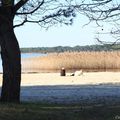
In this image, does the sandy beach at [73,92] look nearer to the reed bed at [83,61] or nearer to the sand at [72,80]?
the sand at [72,80]

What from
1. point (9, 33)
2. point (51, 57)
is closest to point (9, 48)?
point (9, 33)

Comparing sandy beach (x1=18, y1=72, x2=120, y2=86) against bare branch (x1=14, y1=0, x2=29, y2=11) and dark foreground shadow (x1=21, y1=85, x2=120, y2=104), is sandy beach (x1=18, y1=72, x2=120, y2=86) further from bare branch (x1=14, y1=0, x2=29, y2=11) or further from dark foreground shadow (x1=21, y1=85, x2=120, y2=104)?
bare branch (x1=14, y1=0, x2=29, y2=11)

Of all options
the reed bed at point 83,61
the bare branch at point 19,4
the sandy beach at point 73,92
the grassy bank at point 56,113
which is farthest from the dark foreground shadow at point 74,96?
the reed bed at point 83,61

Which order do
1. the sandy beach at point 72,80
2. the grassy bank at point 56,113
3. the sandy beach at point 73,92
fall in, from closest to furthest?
1. the grassy bank at point 56,113
2. the sandy beach at point 73,92
3. the sandy beach at point 72,80

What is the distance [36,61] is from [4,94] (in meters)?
46.8

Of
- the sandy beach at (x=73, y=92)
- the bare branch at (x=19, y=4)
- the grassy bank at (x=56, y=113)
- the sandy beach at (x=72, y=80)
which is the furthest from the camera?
the sandy beach at (x=72, y=80)

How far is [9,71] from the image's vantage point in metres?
16.0

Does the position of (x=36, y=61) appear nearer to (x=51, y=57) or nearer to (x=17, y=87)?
(x=51, y=57)

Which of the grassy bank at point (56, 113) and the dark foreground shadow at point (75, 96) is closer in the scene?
the grassy bank at point (56, 113)

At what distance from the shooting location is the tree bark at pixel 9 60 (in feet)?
52.5

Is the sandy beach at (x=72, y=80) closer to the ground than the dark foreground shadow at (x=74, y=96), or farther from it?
closer to the ground

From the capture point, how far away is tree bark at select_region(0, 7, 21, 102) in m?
16.0

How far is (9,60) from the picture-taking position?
1602cm

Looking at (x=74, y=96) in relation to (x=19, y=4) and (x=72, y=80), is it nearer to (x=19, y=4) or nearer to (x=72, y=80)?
(x=19, y=4)
